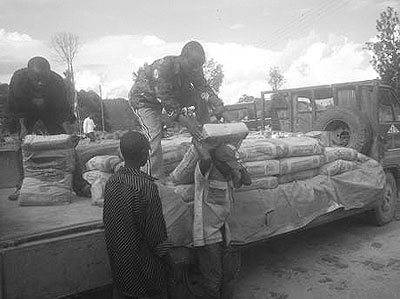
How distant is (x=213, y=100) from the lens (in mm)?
4594

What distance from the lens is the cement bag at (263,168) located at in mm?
4631

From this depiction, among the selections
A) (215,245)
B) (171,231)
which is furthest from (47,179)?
(215,245)

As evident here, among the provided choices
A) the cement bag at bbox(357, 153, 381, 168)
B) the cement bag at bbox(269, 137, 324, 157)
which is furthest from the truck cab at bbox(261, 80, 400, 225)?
the cement bag at bbox(269, 137, 324, 157)

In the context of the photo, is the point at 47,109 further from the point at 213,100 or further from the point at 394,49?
the point at 394,49

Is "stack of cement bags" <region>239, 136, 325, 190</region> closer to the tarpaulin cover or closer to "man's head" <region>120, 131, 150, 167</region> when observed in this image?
the tarpaulin cover

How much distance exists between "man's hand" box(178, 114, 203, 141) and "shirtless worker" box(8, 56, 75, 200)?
6.04ft

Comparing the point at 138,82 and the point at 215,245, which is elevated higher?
the point at 138,82

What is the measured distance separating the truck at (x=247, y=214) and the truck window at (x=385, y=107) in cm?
2

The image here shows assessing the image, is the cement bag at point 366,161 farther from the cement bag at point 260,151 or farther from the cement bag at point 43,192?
the cement bag at point 43,192

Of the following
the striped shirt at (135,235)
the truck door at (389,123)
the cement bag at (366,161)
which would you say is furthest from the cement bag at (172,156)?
the truck door at (389,123)

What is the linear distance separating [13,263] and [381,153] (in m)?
5.68

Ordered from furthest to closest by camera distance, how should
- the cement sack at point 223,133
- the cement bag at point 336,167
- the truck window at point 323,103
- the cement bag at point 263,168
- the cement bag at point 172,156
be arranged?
the truck window at point 323,103 < the cement bag at point 336,167 < the cement bag at point 263,168 < the cement bag at point 172,156 < the cement sack at point 223,133

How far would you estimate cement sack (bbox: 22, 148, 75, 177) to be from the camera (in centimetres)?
423

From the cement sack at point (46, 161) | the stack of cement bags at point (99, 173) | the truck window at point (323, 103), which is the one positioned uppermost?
the truck window at point (323, 103)
